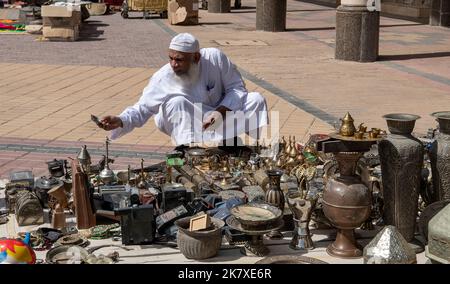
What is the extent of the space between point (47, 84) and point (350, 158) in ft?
24.0

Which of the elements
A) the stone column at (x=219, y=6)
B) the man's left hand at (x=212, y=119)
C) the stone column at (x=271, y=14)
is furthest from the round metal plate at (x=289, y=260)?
the stone column at (x=219, y=6)

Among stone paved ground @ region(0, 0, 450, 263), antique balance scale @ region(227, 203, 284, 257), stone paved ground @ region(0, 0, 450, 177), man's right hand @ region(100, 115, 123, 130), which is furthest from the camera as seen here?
stone paved ground @ region(0, 0, 450, 177)

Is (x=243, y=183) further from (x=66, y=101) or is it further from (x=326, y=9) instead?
(x=326, y=9)

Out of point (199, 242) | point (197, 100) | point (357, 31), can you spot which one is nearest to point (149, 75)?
point (357, 31)

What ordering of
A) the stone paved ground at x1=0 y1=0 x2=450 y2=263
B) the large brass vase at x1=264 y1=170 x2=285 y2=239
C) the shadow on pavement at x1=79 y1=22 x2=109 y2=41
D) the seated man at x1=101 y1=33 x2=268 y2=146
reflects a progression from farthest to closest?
the shadow on pavement at x1=79 y1=22 x2=109 y2=41 → the stone paved ground at x1=0 y1=0 x2=450 y2=263 → the seated man at x1=101 y1=33 x2=268 y2=146 → the large brass vase at x1=264 y1=170 x2=285 y2=239

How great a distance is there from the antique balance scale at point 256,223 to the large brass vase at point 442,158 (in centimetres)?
95

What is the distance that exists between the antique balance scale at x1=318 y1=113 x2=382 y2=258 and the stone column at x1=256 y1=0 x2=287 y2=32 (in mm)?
14084

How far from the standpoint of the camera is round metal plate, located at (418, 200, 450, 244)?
160 inches

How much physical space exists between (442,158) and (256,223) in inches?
44.8

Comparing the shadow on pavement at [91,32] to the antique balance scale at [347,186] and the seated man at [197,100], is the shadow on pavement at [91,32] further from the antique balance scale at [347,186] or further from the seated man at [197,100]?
the antique balance scale at [347,186]

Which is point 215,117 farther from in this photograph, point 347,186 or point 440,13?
point 440,13

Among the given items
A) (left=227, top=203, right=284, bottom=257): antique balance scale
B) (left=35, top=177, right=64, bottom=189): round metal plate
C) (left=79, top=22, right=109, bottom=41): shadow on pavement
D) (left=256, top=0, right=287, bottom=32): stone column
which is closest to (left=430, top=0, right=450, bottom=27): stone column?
(left=256, top=0, right=287, bottom=32): stone column

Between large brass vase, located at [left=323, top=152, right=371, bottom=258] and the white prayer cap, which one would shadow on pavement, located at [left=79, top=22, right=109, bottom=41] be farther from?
large brass vase, located at [left=323, top=152, right=371, bottom=258]
